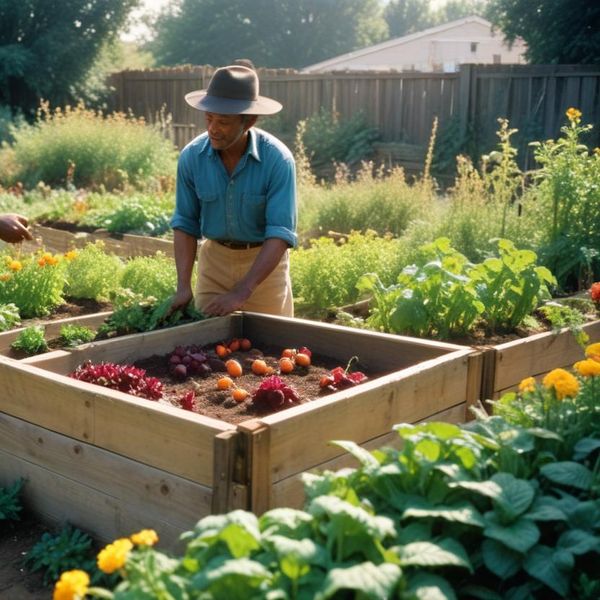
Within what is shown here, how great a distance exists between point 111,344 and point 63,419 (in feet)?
2.41

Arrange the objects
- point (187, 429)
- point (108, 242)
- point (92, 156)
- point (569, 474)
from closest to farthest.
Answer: point (569, 474), point (187, 429), point (108, 242), point (92, 156)

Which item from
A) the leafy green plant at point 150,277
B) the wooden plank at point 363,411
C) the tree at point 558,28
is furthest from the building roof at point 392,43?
the wooden plank at point 363,411

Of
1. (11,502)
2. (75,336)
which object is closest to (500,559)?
(11,502)

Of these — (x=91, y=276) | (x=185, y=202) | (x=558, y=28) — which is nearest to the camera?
(x=185, y=202)

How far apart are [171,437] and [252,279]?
147 cm

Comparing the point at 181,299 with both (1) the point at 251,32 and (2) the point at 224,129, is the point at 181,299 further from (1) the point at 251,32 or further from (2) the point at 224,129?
(1) the point at 251,32

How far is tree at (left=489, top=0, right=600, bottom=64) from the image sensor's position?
18.6m

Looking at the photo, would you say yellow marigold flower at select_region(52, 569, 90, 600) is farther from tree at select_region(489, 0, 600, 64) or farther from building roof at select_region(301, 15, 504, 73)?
building roof at select_region(301, 15, 504, 73)

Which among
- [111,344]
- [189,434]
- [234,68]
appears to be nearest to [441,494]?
[189,434]

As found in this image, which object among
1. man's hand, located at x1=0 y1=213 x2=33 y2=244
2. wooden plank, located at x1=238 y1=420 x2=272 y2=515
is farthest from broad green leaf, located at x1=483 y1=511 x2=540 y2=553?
man's hand, located at x1=0 y1=213 x2=33 y2=244

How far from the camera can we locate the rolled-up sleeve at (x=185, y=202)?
4.96 m

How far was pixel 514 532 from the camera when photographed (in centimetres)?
231

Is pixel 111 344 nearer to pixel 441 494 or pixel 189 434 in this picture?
pixel 189 434

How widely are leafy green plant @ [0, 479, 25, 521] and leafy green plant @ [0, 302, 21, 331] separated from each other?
145 cm
